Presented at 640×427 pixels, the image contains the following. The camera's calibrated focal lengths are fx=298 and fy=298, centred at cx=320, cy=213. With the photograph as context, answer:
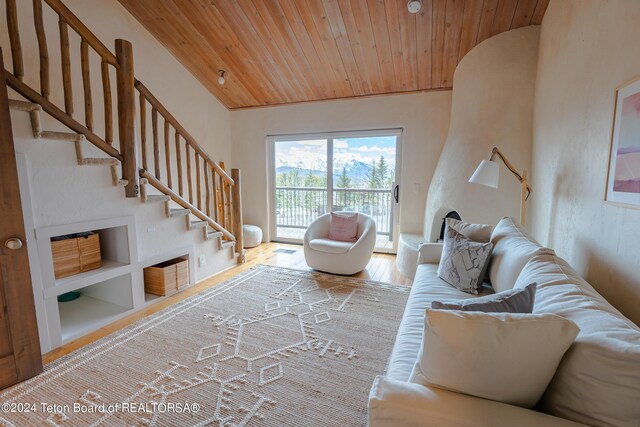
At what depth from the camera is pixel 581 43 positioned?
1.99 metres

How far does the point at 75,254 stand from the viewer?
2.46 m

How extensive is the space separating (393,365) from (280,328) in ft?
4.34

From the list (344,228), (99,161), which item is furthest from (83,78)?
(344,228)

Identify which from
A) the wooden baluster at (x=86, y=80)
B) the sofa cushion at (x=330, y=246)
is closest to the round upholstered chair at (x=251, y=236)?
the sofa cushion at (x=330, y=246)

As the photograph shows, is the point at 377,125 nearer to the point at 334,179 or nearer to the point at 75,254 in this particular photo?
the point at 334,179

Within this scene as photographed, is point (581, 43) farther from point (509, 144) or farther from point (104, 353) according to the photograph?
point (104, 353)

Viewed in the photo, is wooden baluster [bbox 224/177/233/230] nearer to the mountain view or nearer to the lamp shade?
the mountain view

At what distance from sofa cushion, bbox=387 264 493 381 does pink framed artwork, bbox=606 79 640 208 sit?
39.6 inches

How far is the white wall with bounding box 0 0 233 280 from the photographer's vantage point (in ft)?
7.04

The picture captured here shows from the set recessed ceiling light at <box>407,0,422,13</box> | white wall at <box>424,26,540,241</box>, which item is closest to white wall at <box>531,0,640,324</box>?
white wall at <box>424,26,540,241</box>

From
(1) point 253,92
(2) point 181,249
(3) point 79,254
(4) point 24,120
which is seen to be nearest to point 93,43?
(4) point 24,120

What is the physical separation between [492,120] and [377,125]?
1757 mm

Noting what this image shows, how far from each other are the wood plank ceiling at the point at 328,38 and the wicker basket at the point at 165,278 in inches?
113

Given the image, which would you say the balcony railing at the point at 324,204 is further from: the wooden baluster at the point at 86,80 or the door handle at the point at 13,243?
the door handle at the point at 13,243
